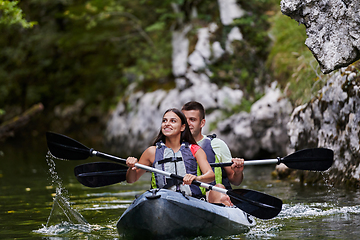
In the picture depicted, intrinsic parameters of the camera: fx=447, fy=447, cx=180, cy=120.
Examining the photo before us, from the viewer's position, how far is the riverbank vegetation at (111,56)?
514 inches

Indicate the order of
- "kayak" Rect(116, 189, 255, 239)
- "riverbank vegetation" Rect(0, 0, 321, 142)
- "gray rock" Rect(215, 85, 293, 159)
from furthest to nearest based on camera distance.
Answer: "riverbank vegetation" Rect(0, 0, 321, 142), "gray rock" Rect(215, 85, 293, 159), "kayak" Rect(116, 189, 255, 239)

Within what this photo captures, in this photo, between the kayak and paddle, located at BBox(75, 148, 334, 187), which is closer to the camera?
the kayak

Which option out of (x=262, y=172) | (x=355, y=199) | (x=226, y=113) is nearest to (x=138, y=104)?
(x=226, y=113)

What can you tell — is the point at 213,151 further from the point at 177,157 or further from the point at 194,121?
the point at 177,157

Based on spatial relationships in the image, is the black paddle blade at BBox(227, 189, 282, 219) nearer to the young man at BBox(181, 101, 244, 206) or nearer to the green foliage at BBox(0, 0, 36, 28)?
the young man at BBox(181, 101, 244, 206)

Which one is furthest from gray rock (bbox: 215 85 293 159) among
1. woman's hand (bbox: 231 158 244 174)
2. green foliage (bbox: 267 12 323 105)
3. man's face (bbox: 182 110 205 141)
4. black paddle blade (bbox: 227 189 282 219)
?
black paddle blade (bbox: 227 189 282 219)

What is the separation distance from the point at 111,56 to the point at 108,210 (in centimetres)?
1544

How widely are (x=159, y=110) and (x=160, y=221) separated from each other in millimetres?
11173

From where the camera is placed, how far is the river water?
443cm

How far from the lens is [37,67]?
861 inches

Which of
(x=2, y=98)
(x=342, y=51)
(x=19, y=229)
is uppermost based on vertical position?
(x=2, y=98)

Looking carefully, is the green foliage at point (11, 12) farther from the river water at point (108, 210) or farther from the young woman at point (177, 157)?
the young woman at point (177, 157)

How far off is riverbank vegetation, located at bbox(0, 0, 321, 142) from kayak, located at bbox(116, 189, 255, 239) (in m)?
4.99

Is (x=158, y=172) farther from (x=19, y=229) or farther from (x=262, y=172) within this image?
(x=262, y=172)
